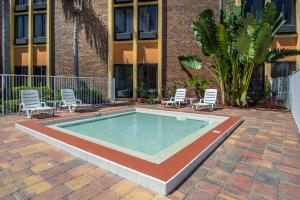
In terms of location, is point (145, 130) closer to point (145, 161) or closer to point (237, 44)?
point (145, 161)

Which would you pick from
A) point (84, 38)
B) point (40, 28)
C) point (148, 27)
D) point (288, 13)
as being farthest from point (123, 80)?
point (288, 13)

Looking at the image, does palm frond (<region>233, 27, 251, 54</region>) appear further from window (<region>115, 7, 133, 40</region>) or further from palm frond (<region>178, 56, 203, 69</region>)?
window (<region>115, 7, 133, 40</region>)

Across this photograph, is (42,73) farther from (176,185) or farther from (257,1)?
(176,185)

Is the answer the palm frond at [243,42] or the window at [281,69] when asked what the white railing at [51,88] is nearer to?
the palm frond at [243,42]

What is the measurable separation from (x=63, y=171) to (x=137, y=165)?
4.37 feet

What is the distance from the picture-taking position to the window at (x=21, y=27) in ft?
72.0

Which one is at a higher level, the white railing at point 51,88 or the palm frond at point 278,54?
the palm frond at point 278,54

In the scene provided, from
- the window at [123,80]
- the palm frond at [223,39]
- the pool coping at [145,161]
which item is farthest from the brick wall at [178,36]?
the pool coping at [145,161]

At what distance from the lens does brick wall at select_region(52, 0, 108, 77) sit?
61.6 feet

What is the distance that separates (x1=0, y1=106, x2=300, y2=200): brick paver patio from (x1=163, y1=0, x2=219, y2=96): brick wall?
37.5 feet

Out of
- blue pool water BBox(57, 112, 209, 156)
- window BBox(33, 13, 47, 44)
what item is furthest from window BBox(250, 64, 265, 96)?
window BBox(33, 13, 47, 44)

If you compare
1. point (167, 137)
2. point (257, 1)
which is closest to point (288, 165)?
point (167, 137)

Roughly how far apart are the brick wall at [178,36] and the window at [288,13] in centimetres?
424

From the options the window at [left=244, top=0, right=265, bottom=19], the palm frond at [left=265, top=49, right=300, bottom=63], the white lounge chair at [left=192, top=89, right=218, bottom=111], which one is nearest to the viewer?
the palm frond at [left=265, top=49, right=300, bottom=63]
